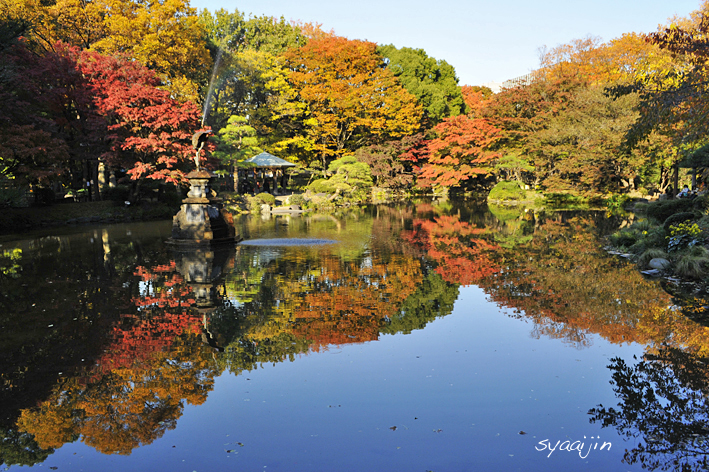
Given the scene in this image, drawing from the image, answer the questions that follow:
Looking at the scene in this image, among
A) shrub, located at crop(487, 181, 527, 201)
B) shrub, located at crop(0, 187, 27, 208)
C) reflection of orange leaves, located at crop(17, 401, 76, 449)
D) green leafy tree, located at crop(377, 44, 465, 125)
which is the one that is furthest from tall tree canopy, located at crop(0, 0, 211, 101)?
reflection of orange leaves, located at crop(17, 401, 76, 449)

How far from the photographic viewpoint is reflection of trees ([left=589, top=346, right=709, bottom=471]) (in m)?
3.71

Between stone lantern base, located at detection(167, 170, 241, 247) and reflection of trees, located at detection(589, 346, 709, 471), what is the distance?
11.7m

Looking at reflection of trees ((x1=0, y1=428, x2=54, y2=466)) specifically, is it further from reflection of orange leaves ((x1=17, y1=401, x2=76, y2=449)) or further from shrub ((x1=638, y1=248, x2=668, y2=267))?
shrub ((x1=638, y1=248, x2=668, y2=267))

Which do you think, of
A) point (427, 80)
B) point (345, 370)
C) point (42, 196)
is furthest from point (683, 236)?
point (427, 80)

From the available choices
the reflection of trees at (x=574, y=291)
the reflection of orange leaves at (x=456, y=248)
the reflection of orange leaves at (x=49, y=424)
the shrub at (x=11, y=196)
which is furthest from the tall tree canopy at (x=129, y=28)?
the reflection of orange leaves at (x=49, y=424)

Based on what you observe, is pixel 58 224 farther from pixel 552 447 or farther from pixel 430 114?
pixel 430 114

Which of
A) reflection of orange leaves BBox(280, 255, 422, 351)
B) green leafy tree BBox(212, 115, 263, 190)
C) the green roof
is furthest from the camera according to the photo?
the green roof

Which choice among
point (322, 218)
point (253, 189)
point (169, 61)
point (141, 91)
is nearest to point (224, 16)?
point (169, 61)

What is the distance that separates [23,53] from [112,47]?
8.67 m

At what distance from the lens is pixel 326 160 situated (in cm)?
4184

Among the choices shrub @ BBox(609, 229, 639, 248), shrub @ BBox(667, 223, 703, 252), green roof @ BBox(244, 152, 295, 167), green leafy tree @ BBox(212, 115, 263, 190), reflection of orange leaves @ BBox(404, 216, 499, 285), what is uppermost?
green leafy tree @ BBox(212, 115, 263, 190)

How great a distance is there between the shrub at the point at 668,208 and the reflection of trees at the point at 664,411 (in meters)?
10.6

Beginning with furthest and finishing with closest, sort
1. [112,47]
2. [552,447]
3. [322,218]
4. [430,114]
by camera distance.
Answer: [430,114] < [112,47] < [322,218] < [552,447]

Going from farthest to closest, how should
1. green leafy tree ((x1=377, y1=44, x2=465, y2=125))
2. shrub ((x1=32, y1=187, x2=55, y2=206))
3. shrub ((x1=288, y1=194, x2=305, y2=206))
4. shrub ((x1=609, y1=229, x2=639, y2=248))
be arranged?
green leafy tree ((x1=377, y1=44, x2=465, y2=125)) → shrub ((x1=288, y1=194, x2=305, y2=206)) → shrub ((x1=32, y1=187, x2=55, y2=206)) → shrub ((x1=609, y1=229, x2=639, y2=248))
